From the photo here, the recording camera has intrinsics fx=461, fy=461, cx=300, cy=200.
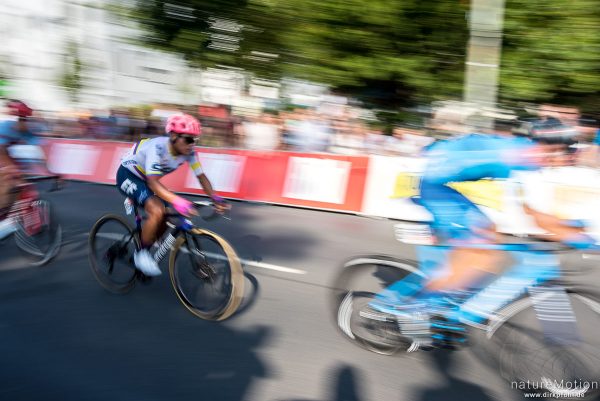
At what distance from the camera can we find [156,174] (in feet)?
12.9

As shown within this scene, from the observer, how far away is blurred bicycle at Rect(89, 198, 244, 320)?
402 centimetres

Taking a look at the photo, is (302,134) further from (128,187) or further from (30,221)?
(128,187)

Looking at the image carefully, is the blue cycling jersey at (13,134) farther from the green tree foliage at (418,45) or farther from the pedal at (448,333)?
the green tree foliage at (418,45)

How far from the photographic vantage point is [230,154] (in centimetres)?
945

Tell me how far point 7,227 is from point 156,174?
9.12 ft

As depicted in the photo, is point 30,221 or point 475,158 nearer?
point 475,158

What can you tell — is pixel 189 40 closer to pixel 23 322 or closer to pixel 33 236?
pixel 33 236

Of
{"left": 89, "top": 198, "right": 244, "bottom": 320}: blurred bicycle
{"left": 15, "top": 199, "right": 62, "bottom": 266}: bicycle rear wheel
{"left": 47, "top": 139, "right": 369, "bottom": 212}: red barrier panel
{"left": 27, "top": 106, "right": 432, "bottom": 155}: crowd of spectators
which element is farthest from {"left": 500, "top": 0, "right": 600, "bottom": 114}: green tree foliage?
{"left": 15, "top": 199, "right": 62, "bottom": 266}: bicycle rear wheel

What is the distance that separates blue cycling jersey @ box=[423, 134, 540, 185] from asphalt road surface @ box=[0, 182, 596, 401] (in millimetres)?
1421

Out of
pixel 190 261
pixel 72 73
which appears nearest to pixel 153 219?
pixel 190 261

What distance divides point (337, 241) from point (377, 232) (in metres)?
0.81

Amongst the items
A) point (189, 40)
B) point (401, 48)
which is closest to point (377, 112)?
point (401, 48)

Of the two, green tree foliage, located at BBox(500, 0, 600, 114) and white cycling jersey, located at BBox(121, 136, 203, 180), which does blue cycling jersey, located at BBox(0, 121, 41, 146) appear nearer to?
white cycling jersey, located at BBox(121, 136, 203, 180)

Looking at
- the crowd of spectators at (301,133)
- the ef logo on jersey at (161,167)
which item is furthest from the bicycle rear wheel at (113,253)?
the crowd of spectators at (301,133)
